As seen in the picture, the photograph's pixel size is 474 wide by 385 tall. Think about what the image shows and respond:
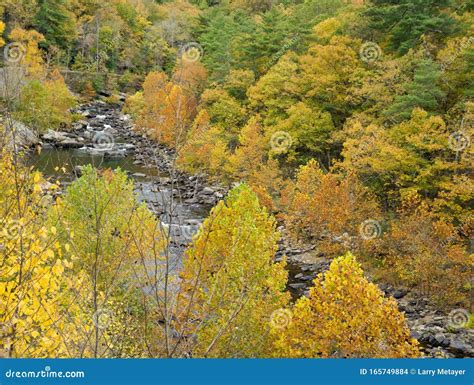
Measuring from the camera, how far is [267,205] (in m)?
30.8

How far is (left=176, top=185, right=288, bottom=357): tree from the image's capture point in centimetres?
1130

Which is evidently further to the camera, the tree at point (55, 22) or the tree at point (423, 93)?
the tree at point (55, 22)

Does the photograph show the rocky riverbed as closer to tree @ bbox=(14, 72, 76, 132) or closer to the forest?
the forest

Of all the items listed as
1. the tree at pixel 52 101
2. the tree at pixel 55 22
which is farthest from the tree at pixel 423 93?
the tree at pixel 55 22

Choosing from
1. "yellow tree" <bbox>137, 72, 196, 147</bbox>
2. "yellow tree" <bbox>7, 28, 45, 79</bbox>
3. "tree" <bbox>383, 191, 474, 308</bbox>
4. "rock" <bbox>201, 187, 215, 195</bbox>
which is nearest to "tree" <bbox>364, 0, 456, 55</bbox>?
"tree" <bbox>383, 191, 474, 308</bbox>

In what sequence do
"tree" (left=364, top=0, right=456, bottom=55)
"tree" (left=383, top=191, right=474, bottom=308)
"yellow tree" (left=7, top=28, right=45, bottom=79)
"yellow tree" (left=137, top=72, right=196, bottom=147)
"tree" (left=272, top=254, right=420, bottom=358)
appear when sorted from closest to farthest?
"yellow tree" (left=137, top=72, right=196, bottom=147) < "tree" (left=272, top=254, right=420, bottom=358) < "tree" (left=383, top=191, right=474, bottom=308) < "tree" (left=364, top=0, right=456, bottom=55) < "yellow tree" (left=7, top=28, right=45, bottom=79)

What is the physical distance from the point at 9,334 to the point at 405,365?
440 centimetres

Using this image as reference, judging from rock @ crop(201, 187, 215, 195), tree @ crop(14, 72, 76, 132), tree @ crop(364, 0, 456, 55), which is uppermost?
tree @ crop(364, 0, 456, 55)

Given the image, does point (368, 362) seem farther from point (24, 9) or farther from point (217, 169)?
point (24, 9)

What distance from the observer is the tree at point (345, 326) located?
11000 mm

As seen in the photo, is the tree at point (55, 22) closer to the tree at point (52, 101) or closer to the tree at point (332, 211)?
the tree at point (52, 101)

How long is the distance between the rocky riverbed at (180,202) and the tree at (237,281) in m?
1.13

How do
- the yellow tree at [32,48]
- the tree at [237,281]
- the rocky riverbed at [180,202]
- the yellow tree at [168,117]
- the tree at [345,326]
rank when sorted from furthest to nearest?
1. the yellow tree at [32,48]
2. the tree at [237,281]
3. the tree at [345,326]
4. the rocky riverbed at [180,202]
5. the yellow tree at [168,117]

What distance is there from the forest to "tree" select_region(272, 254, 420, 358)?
1.8 inches
